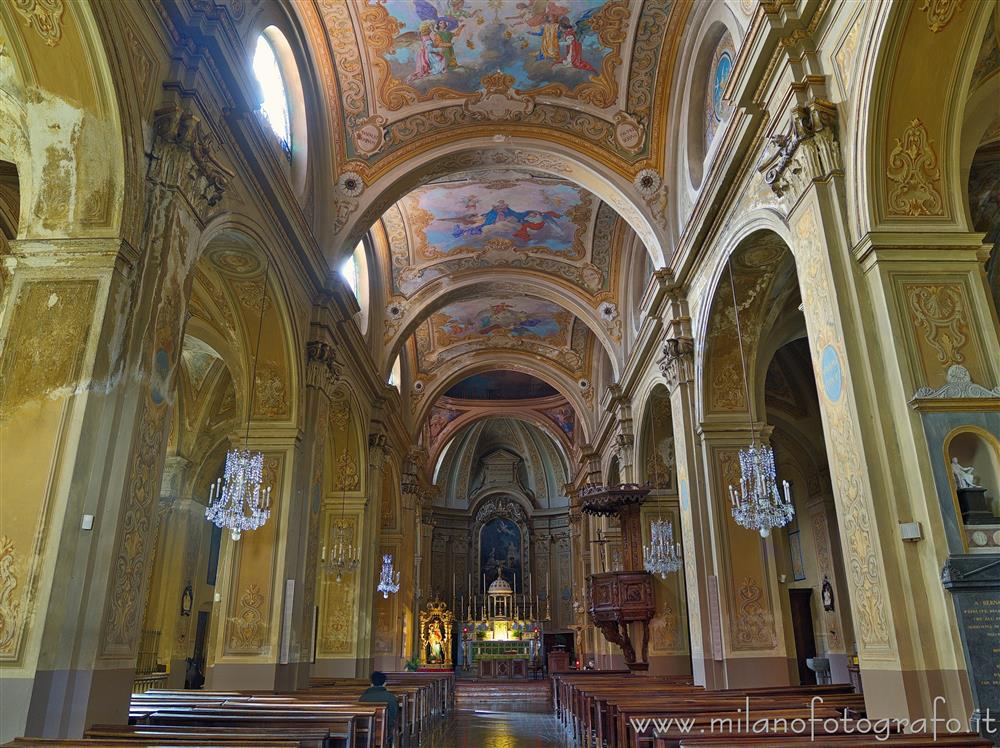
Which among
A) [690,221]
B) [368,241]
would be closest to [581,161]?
[690,221]

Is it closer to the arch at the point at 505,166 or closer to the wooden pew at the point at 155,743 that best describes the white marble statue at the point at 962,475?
the wooden pew at the point at 155,743

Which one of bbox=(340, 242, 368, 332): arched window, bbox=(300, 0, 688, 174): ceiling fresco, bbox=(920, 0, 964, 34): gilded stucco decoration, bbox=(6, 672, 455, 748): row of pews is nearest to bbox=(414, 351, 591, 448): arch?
bbox=(340, 242, 368, 332): arched window

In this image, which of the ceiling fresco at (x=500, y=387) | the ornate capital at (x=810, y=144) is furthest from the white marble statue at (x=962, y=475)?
the ceiling fresco at (x=500, y=387)

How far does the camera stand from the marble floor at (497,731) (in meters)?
10.4

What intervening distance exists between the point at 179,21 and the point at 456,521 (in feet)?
89.4

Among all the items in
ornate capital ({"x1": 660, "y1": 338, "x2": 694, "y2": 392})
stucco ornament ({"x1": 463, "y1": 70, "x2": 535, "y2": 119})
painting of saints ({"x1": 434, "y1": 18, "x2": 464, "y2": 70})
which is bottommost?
ornate capital ({"x1": 660, "y1": 338, "x2": 694, "y2": 392})

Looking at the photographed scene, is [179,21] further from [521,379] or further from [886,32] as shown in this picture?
[521,379]

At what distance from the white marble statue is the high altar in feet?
76.2

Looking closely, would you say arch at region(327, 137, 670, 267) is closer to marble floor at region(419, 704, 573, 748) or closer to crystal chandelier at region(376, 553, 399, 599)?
marble floor at region(419, 704, 573, 748)

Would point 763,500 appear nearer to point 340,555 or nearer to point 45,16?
point 45,16

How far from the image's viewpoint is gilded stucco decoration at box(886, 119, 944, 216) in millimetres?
5875

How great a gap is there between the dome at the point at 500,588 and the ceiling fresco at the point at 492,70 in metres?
21.3

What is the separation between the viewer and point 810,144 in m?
6.37

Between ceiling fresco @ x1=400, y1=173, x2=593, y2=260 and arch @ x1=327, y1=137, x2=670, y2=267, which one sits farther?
ceiling fresco @ x1=400, y1=173, x2=593, y2=260
